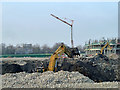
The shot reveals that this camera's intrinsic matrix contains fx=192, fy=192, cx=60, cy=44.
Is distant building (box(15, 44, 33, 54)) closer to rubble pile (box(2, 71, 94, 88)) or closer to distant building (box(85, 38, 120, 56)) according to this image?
distant building (box(85, 38, 120, 56))

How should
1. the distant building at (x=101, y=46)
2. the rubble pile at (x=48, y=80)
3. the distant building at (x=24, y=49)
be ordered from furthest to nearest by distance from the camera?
the distant building at (x=24, y=49), the distant building at (x=101, y=46), the rubble pile at (x=48, y=80)

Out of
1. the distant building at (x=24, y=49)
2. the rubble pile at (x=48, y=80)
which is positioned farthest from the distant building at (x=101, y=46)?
the rubble pile at (x=48, y=80)

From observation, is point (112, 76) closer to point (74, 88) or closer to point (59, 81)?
point (59, 81)

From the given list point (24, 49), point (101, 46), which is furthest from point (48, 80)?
point (24, 49)

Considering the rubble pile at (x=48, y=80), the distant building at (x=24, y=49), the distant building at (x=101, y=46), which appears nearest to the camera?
the rubble pile at (x=48, y=80)

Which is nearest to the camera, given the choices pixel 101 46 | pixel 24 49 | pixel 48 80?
pixel 48 80

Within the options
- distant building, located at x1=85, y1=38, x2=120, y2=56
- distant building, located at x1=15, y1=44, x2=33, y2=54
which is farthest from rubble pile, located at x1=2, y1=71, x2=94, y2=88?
distant building, located at x1=15, y1=44, x2=33, y2=54

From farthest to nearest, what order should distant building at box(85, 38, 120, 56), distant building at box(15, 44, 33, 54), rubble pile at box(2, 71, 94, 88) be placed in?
distant building at box(15, 44, 33, 54)
distant building at box(85, 38, 120, 56)
rubble pile at box(2, 71, 94, 88)

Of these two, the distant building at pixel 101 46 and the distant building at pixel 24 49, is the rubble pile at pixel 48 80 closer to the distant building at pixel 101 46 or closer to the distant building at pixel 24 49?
the distant building at pixel 101 46

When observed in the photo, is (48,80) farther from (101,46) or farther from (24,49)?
(24,49)

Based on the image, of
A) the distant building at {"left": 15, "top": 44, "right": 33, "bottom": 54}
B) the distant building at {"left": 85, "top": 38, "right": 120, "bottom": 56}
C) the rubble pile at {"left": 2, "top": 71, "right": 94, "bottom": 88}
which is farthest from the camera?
the distant building at {"left": 15, "top": 44, "right": 33, "bottom": 54}

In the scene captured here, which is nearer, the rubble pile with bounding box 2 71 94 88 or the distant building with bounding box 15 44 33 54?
the rubble pile with bounding box 2 71 94 88

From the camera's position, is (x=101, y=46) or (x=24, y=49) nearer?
(x=101, y=46)

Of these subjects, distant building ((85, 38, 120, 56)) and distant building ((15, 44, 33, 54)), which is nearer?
distant building ((85, 38, 120, 56))
